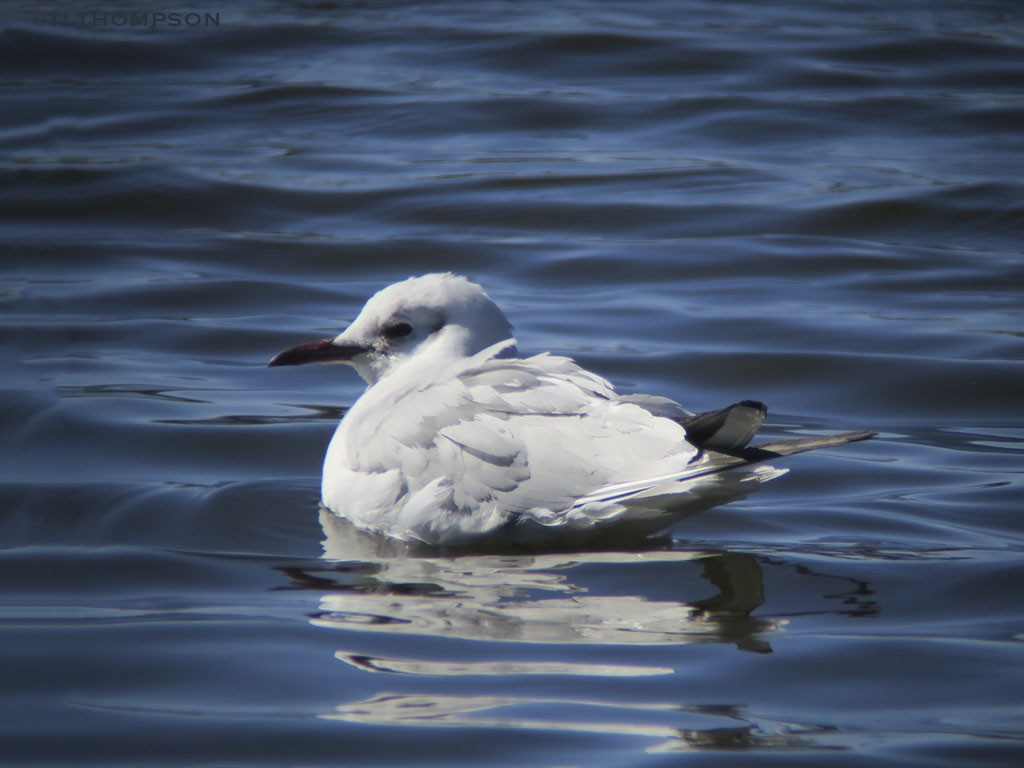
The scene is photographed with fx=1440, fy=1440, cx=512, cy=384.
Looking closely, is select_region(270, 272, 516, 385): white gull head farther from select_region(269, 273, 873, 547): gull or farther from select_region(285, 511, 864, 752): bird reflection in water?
select_region(285, 511, 864, 752): bird reflection in water

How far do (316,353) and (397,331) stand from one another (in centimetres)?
31

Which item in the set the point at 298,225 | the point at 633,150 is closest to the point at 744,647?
the point at 298,225

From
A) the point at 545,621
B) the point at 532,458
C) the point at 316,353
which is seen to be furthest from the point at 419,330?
the point at 545,621

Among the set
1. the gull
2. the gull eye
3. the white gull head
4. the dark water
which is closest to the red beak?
the white gull head

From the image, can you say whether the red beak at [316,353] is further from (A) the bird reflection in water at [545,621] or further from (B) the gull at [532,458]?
(A) the bird reflection in water at [545,621]

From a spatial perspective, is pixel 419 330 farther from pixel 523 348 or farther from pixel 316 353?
pixel 523 348

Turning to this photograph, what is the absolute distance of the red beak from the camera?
209 inches

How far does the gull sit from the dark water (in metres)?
0.16

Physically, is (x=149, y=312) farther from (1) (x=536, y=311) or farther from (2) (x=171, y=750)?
(2) (x=171, y=750)

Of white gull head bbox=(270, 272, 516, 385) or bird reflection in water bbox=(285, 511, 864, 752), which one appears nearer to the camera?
bird reflection in water bbox=(285, 511, 864, 752)

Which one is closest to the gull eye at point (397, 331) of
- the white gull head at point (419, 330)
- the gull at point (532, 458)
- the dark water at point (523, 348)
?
the white gull head at point (419, 330)

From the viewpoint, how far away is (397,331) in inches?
209

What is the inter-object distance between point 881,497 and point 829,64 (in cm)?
942

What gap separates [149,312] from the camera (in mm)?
7969
